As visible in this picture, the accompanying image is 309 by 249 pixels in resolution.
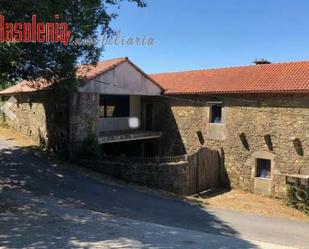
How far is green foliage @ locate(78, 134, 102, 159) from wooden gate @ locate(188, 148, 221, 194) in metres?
4.69

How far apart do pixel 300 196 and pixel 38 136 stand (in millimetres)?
14387

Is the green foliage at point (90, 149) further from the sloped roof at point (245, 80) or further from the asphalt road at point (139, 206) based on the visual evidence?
the sloped roof at point (245, 80)

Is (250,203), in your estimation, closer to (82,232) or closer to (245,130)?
(245,130)

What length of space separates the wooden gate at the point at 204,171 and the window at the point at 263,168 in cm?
221

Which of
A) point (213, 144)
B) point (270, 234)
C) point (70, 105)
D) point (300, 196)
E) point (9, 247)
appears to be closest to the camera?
point (9, 247)

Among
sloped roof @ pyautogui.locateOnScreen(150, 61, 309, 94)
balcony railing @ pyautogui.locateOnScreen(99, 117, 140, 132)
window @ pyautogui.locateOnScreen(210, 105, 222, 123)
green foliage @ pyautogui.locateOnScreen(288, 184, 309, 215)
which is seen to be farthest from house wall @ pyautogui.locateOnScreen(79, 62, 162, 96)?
green foliage @ pyautogui.locateOnScreen(288, 184, 309, 215)

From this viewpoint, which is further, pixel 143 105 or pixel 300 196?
pixel 143 105

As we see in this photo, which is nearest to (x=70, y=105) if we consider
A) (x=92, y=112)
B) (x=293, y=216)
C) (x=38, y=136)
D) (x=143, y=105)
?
(x=92, y=112)

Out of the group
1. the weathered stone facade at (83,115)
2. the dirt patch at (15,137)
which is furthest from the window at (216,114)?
the dirt patch at (15,137)

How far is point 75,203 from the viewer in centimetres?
1369

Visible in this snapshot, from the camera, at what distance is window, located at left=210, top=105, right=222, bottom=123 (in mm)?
22453

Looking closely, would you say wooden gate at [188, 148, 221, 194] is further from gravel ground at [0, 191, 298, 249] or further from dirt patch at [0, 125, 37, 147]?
dirt patch at [0, 125, 37, 147]

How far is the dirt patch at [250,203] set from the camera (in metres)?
17.4

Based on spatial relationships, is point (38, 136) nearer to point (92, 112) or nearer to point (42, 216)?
point (92, 112)
